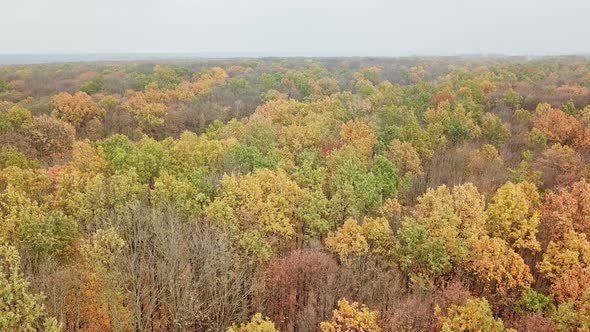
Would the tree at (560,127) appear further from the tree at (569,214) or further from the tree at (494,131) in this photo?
the tree at (569,214)

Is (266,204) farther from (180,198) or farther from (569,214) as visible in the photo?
(569,214)

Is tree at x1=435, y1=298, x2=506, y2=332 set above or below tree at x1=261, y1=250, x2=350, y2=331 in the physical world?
above

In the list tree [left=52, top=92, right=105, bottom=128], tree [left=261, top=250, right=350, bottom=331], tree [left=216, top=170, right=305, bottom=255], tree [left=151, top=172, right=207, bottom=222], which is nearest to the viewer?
tree [left=261, top=250, right=350, bottom=331]

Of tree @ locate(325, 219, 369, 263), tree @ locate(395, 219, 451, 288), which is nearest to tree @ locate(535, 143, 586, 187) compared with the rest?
tree @ locate(395, 219, 451, 288)

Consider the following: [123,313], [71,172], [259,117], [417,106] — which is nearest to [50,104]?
[259,117]

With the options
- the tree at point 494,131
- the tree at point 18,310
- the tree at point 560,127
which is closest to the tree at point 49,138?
the tree at point 18,310

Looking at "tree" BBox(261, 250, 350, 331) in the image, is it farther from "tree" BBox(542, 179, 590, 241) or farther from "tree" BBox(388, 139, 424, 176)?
"tree" BBox(388, 139, 424, 176)

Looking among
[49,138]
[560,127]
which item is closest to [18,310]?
[49,138]
